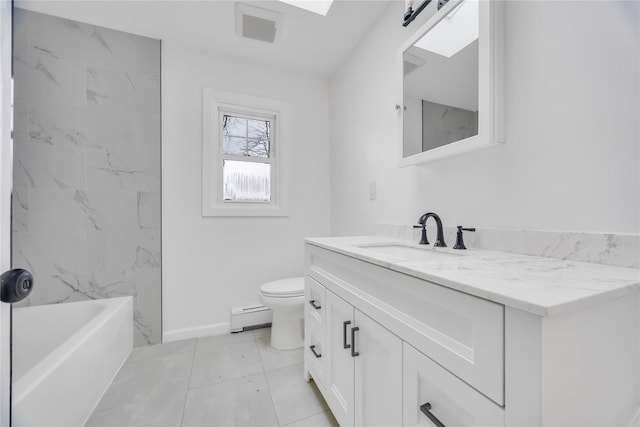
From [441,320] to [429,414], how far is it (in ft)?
0.78

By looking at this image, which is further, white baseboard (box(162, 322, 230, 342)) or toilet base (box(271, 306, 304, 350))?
white baseboard (box(162, 322, 230, 342))

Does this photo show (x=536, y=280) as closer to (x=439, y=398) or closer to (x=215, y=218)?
(x=439, y=398)

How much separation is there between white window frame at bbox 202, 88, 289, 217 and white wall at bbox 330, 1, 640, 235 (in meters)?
1.32

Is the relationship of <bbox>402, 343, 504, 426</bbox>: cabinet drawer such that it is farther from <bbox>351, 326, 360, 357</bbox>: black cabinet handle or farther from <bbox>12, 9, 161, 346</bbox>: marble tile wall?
<bbox>12, 9, 161, 346</bbox>: marble tile wall

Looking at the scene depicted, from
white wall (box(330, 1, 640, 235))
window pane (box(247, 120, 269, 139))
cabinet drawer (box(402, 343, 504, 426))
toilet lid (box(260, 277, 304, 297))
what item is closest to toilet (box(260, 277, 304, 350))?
toilet lid (box(260, 277, 304, 297))

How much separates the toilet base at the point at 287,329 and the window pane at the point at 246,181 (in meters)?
1.03

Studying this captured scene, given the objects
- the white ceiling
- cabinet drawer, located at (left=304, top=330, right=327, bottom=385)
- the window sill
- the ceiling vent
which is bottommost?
cabinet drawer, located at (left=304, top=330, right=327, bottom=385)

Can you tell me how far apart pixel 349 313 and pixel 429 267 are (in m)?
0.46

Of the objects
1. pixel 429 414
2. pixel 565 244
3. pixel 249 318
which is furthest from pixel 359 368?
pixel 249 318

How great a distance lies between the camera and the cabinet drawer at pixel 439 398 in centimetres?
50

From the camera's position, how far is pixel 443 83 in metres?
1.22

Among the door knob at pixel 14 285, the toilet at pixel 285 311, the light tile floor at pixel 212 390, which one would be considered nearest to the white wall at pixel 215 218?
the light tile floor at pixel 212 390

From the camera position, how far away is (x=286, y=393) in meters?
1.41

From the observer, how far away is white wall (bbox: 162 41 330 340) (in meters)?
2.02
